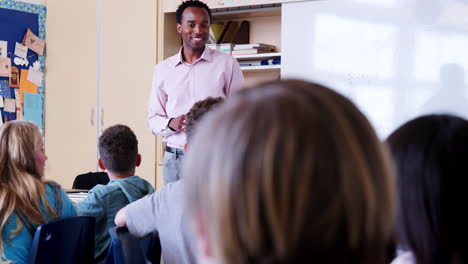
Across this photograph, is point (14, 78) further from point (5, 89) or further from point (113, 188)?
point (113, 188)

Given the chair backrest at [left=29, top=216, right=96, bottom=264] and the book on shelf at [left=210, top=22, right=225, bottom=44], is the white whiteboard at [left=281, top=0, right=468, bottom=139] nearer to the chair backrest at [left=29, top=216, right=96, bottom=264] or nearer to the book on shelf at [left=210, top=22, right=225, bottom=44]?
the book on shelf at [left=210, top=22, right=225, bottom=44]

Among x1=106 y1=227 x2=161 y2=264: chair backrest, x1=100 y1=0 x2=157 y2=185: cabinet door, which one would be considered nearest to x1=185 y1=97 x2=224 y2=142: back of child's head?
x1=106 y1=227 x2=161 y2=264: chair backrest

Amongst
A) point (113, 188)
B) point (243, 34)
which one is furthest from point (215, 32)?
point (113, 188)

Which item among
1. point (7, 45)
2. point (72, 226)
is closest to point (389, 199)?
point (72, 226)

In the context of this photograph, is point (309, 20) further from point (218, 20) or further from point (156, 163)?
point (156, 163)

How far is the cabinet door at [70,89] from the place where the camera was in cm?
531

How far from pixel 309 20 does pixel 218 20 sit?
3.14ft

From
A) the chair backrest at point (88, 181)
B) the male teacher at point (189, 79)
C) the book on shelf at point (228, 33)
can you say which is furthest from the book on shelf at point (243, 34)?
the chair backrest at point (88, 181)

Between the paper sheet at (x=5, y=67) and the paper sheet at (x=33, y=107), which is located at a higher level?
the paper sheet at (x=5, y=67)

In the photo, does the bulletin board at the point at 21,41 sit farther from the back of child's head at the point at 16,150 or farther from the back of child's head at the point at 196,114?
the back of child's head at the point at 196,114

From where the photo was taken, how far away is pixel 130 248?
6.14ft

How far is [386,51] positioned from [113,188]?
2.24m

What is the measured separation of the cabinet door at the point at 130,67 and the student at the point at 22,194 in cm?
269

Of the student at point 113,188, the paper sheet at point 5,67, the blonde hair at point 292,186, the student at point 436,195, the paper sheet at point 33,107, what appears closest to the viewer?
the blonde hair at point 292,186
